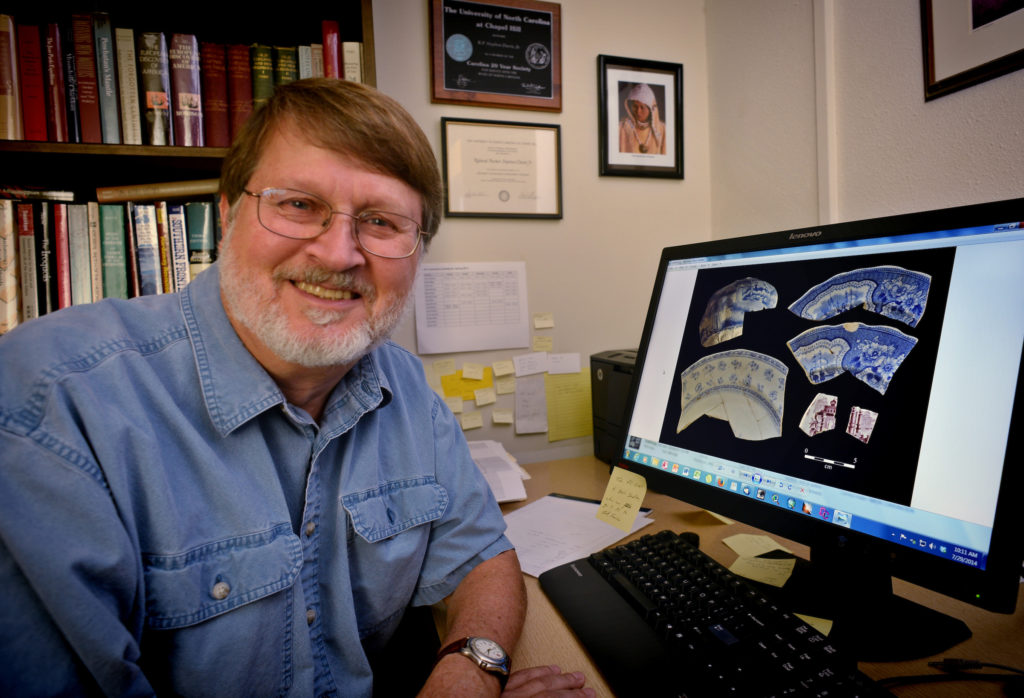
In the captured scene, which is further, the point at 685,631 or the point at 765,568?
the point at 765,568

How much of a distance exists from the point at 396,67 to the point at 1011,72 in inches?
50.2

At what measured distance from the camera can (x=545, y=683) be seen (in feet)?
1.90

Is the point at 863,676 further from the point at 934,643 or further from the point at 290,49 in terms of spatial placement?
the point at 290,49

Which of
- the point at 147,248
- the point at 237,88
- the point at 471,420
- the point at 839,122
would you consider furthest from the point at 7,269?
the point at 839,122

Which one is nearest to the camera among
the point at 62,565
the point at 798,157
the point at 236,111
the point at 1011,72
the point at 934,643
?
the point at 62,565

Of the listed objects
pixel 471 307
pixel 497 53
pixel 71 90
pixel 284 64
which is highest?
pixel 497 53

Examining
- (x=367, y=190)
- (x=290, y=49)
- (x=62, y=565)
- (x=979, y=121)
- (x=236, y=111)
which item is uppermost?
(x=290, y=49)

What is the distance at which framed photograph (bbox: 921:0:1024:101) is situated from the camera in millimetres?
840

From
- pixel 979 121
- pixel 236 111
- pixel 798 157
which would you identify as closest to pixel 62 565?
pixel 236 111

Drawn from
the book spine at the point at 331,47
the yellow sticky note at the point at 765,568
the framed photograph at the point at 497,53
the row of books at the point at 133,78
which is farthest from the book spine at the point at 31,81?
the yellow sticky note at the point at 765,568

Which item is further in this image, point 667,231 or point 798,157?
point 667,231

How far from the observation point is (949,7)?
917 millimetres

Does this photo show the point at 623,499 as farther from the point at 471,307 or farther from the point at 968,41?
the point at 968,41

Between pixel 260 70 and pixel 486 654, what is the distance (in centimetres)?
130
